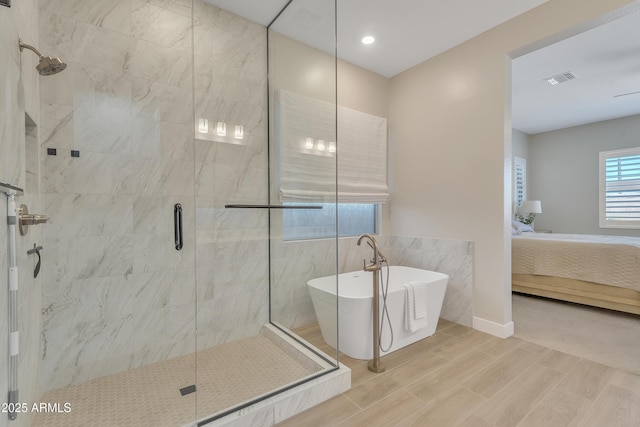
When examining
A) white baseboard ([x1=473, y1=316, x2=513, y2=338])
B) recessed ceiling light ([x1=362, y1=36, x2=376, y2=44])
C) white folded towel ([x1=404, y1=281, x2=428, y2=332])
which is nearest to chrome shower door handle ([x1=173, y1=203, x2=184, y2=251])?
white folded towel ([x1=404, y1=281, x2=428, y2=332])

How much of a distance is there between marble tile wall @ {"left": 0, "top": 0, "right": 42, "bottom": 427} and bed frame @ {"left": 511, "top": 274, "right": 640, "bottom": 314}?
15.7 feet

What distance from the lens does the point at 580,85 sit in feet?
13.2

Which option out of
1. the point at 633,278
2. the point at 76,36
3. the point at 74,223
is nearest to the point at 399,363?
the point at 74,223

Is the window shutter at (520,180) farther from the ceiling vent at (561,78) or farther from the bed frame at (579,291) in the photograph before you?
the bed frame at (579,291)

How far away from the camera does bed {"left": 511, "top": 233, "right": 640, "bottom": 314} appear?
123 inches

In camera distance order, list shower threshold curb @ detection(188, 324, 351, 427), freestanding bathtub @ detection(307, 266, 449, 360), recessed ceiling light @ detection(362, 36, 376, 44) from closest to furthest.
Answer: shower threshold curb @ detection(188, 324, 351, 427) → freestanding bathtub @ detection(307, 266, 449, 360) → recessed ceiling light @ detection(362, 36, 376, 44)

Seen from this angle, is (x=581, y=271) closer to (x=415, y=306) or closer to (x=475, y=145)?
(x=475, y=145)

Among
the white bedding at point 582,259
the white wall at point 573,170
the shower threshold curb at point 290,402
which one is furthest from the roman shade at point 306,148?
the white wall at point 573,170

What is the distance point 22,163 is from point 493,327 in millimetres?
3562

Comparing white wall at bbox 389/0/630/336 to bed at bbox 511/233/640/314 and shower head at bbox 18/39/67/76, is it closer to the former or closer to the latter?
bed at bbox 511/233/640/314

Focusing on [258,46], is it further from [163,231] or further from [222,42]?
[163,231]

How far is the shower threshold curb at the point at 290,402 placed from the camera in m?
1.52

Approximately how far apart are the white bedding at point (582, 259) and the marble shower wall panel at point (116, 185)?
13.2 ft

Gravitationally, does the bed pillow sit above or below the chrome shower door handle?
below
